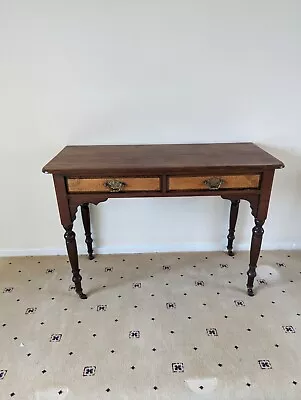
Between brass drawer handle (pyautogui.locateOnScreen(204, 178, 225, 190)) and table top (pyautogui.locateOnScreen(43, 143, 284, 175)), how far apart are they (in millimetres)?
73

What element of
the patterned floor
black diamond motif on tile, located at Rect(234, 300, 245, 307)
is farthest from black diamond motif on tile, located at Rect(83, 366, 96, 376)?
black diamond motif on tile, located at Rect(234, 300, 245, 307)

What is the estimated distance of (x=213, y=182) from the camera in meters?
1.62

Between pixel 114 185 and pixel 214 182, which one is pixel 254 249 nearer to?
pixel 214 182

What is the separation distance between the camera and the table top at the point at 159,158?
5.17 ft

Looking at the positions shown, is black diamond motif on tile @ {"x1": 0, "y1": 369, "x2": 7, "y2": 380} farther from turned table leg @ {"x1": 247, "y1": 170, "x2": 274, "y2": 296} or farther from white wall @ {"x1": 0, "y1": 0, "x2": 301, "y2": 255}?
turned table leg @ {"x1": 247, "y1": 170, "x2": 274, "y2": 296}

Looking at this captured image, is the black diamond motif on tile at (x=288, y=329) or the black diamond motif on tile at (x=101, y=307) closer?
the black diamond motif on tile at (x=288, y=329)

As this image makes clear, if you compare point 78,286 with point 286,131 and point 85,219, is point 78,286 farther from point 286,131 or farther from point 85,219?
point 286,131

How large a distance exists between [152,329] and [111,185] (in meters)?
0.78

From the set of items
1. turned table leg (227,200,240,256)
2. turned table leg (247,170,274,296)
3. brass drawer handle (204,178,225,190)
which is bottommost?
turned table leg (227,200,240,256)

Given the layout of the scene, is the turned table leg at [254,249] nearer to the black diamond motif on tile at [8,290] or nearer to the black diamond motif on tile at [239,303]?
the black diamond motif on tile at [239,303]

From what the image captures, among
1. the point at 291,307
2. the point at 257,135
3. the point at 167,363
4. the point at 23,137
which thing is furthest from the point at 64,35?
the point at 291,307

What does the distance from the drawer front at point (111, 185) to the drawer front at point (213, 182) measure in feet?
0.32

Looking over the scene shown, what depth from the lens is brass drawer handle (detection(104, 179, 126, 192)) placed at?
161cm

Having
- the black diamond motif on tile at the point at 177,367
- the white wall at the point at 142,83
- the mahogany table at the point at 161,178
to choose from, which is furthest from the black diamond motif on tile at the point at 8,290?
the black diamond motif on tile at the point at 177,367
